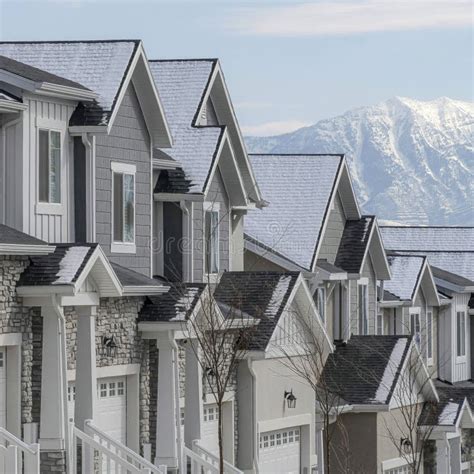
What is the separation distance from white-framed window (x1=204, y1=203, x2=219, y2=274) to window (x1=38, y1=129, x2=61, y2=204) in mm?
6862

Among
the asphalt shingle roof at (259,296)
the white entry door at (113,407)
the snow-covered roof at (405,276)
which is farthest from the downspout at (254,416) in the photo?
the snow-covered roof at (405,276)

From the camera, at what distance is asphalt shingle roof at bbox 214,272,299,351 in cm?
3547

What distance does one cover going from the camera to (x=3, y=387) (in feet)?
90.6

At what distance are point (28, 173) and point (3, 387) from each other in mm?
3766

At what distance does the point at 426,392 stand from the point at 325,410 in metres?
9.64

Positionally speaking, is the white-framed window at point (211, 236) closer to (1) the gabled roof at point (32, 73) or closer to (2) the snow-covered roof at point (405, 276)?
(1) the gabled roof at point (32, 73)

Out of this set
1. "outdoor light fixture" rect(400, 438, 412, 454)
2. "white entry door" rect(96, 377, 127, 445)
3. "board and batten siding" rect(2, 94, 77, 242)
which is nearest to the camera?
"board and batten siding" rect(2, 94, 77, 242)

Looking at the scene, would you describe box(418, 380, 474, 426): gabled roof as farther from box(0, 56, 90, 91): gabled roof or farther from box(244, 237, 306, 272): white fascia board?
box(0, 56, 90, 91): gabled roof

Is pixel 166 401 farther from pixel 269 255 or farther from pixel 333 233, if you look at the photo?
pixel 333 233

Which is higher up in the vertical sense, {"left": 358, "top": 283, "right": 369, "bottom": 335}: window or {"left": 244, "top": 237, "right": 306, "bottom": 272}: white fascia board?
{"left": 244, "top": 237, "right": 306, "bottom": 272}: white fascia board

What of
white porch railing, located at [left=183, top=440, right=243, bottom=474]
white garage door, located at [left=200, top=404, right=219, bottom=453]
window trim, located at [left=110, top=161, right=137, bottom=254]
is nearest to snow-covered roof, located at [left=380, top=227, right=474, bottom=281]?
white garage door, located at [left=200, top=404, right=219, bottom=453]

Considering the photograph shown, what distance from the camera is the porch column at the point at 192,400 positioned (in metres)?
32.9

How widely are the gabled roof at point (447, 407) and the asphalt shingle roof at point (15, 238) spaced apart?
19.3m

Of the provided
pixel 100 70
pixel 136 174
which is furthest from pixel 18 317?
pixel 136 174
